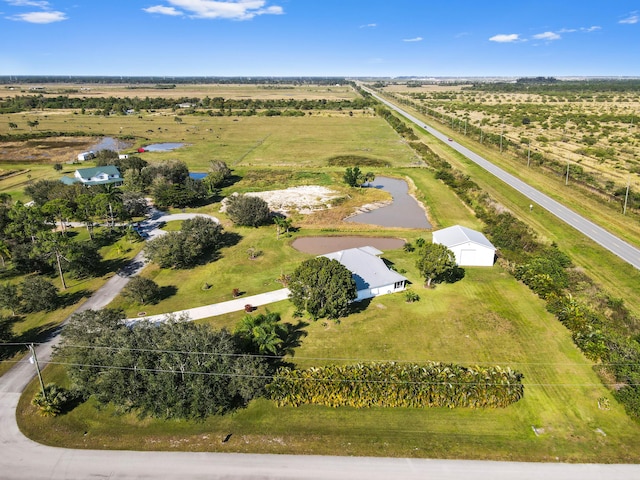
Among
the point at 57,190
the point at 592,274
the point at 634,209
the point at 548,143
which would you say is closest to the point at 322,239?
the point at 592,274

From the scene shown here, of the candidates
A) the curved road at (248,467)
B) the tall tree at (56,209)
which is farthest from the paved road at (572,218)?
the tall tree at (56,209)

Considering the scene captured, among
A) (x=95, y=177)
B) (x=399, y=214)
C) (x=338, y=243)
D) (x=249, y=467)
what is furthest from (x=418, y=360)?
(x=95, y=177)

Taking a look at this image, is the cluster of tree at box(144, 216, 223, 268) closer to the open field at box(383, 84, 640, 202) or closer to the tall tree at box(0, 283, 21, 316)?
the tall tree at box(0, 283, 21, 316)

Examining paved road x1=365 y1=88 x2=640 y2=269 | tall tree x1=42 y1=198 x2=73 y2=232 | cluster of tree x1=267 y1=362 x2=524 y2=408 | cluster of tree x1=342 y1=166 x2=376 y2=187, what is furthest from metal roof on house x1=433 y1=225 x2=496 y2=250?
tall tree x1=42 y1=198 x2=73 y2=232

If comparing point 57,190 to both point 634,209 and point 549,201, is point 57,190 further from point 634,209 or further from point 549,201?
point 634,209

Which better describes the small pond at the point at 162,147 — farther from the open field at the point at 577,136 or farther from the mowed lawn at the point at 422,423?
the mowed lawn at the point at 422,423
